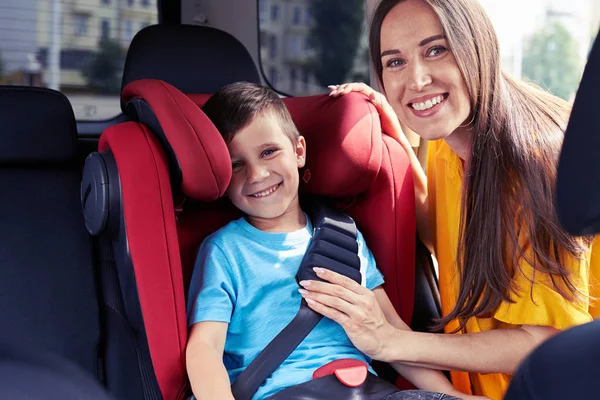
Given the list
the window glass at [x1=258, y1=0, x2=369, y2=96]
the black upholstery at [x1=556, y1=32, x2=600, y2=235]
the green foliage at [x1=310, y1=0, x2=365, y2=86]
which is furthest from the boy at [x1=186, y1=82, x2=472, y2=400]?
the green foliage at [x1=310, y1=0, x2=365, y2=86]

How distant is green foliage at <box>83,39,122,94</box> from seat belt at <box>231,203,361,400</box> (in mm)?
1427

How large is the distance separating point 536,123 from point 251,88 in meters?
0.65

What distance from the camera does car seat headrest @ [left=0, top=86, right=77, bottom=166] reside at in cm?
201

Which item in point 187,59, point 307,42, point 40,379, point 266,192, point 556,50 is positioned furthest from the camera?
point 556,50

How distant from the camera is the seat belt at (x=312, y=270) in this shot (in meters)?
1.62

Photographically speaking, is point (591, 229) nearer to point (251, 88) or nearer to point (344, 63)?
point (251, 88)

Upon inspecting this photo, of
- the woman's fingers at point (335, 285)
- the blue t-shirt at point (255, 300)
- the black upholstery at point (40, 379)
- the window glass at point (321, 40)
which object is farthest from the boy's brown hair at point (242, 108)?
the black upholstery at point (40, 379)

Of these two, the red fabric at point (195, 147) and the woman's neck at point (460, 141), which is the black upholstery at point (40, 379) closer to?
the red fabric at point (195, 147)

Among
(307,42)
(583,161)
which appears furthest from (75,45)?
(583,161)

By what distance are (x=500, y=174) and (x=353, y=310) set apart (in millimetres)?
416

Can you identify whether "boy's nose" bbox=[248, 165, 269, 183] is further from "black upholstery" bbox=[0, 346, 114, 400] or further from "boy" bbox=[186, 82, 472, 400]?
"black upholstery" bbox=[0, 346, 114, 400]

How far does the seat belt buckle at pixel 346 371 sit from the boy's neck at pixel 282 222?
0.35m

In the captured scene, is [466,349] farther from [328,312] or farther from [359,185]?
[359,185]

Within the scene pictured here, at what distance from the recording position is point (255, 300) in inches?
67.7
